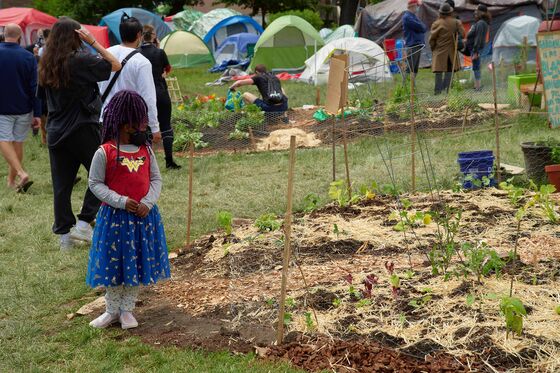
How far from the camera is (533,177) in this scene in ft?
26.9

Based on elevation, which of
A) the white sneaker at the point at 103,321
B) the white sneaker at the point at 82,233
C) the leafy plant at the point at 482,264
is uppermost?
the leafy plant at the point at 482,264

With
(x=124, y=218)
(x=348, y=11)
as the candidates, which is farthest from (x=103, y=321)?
(x=348, y=11)

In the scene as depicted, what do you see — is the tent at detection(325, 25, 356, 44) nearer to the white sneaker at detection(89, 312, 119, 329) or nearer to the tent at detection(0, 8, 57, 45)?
the tent at detection(0, 8, 57, 45)

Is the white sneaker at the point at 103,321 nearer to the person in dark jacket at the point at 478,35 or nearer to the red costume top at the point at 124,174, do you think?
the red costume top at the point at 124,174

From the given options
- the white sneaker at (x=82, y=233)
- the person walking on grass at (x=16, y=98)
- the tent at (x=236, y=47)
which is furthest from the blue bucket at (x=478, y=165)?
the tent at (x=236, y=47)

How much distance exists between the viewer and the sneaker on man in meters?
6.82

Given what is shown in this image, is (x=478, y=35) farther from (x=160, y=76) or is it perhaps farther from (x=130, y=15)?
(x=130, y=15)

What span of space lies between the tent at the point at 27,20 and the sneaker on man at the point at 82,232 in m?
17.4

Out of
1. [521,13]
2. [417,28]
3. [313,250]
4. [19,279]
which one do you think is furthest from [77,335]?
[521,13]

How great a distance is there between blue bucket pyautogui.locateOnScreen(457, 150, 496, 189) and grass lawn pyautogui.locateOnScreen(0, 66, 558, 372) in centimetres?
25

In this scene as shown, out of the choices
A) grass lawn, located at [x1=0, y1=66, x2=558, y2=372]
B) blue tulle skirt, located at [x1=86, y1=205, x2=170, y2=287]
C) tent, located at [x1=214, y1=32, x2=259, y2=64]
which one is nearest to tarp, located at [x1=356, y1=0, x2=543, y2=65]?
tent, located at [x1=214, y1=32, x2=259, y2=64]

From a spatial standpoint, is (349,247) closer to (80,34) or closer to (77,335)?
(77,335)

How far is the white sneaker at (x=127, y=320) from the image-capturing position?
4.86 metres

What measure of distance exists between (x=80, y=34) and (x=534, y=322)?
3.91 metres
